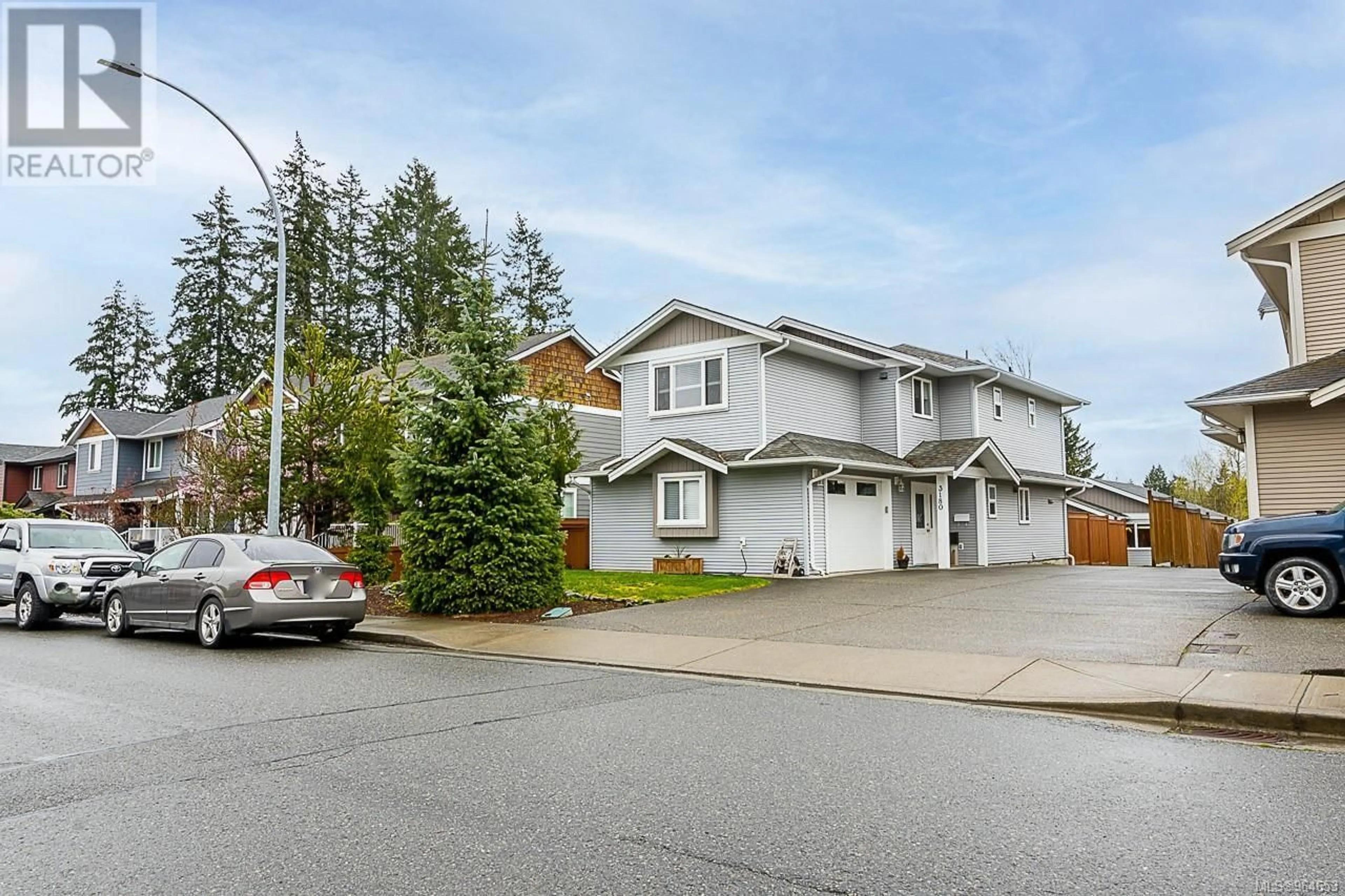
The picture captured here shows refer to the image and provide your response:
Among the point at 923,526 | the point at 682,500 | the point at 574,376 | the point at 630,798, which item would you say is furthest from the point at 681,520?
the point at 630,798

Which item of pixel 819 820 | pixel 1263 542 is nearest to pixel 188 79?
pixel 819 820

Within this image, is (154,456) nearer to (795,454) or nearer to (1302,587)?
(795,454)

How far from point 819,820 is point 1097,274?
107 feet

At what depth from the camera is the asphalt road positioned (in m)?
4.03

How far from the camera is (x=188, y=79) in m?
15.4

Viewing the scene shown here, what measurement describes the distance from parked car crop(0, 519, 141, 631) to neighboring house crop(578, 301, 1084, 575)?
11250mm

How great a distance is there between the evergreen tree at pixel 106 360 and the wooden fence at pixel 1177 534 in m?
61.9

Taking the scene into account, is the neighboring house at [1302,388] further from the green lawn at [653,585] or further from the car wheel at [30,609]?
the car wheel at [30,609]

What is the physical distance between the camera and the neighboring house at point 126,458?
40.3 meters

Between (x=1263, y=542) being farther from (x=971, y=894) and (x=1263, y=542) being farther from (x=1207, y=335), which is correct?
(x=1207, y=335)

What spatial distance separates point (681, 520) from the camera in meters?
22.7

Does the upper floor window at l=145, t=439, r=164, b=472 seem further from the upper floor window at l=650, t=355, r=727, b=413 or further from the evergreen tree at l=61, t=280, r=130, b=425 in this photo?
the upper floor window at l=650, t=355, r=727, b=413

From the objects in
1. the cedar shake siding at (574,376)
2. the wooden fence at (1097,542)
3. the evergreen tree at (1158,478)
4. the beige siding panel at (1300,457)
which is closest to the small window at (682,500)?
the cedar shake siding at (574,376)

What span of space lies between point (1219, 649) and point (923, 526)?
50.9 ft
